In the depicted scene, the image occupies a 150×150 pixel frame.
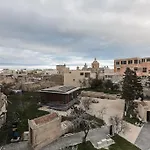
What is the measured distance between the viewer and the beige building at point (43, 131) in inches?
584

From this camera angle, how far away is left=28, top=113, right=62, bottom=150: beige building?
48.7 feet

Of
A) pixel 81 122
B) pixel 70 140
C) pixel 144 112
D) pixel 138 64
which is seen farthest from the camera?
pixel 138 64

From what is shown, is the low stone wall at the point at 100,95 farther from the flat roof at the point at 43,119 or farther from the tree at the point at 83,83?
the flat roof at the point at 43,119

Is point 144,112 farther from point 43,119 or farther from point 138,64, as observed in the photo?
point 138,64

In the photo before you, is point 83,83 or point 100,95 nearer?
point 100,95

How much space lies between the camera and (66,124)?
60.6ft

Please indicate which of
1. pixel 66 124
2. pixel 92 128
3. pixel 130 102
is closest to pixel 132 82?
pixel 130 102

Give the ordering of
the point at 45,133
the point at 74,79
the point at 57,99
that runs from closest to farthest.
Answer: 1. the point at 45,133
2. the point at 57,99
3. the point at 74,79

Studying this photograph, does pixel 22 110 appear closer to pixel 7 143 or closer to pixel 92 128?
pixel 7 143

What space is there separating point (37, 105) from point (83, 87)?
2051 cm

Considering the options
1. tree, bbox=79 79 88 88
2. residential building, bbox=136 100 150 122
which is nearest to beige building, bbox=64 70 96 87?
tree, bbox=79 79 88 88

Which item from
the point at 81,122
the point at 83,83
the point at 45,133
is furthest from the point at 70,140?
the point at 83,83

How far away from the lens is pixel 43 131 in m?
15.5

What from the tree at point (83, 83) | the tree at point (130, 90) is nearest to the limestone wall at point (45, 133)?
the tree at point (130, 90)
